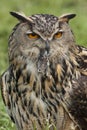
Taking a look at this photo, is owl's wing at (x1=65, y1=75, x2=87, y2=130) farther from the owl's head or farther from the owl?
the owl's head

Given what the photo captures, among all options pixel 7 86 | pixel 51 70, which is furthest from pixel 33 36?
pixel 7 86

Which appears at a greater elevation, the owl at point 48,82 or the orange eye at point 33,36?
the orange eye at point 33,36

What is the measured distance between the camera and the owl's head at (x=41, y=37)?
6629 millimetres

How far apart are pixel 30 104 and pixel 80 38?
390 centimetres

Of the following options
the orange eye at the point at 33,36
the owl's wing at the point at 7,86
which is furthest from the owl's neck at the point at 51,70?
the orange eye at the point at 33,36

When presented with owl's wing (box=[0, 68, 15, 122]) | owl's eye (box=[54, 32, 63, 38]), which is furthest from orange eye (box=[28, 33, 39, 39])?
owl's wing (box=[0, 68, 15, 122])

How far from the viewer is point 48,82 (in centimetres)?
696

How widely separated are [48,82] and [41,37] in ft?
1.68

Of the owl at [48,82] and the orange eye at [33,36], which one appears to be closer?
the orange eye at [33,36]

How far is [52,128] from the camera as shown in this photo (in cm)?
697

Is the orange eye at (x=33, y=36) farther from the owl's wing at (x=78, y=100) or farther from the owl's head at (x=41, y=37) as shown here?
the owl's wing at (x=78, y=100)

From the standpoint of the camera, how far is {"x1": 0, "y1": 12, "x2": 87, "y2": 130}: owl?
22.4 feet

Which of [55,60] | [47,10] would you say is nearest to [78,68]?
[55,60]

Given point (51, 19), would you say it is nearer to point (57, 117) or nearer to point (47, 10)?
point (57, 117)
